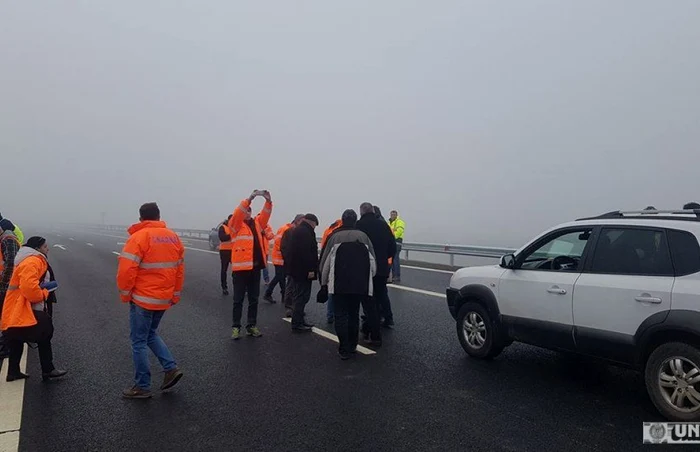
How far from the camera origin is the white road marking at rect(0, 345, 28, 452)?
392 cm

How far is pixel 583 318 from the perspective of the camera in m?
4.58

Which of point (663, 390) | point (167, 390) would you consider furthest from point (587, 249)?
point (167, 390)

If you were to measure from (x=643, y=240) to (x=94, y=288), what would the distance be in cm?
1282

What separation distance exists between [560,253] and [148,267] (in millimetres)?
4661

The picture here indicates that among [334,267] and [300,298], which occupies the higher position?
[334,267]

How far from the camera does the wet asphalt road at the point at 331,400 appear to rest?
385 centimetres

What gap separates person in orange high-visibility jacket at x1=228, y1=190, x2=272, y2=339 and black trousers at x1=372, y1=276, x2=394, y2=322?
5.91 ft

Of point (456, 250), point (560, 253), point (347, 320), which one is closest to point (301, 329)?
point (347, 320)

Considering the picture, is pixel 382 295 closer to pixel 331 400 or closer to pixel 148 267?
pixel 331 400

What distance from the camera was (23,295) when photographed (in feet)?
16.9

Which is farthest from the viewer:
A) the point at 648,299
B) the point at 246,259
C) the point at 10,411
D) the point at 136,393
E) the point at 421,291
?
the point at 421,291

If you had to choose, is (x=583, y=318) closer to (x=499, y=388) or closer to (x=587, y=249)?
(x=587, y=249)

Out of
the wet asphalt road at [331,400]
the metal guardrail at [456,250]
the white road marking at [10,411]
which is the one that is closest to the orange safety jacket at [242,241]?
the wet asphalt road at [331,400]

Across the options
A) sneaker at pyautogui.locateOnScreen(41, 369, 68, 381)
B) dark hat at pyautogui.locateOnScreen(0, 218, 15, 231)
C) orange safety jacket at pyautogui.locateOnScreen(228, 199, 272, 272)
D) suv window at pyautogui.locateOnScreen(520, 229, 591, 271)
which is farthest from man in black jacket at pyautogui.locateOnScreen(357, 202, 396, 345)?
dark hat at pyautogui.locateOnScreen(0, 218, 15, 231)
